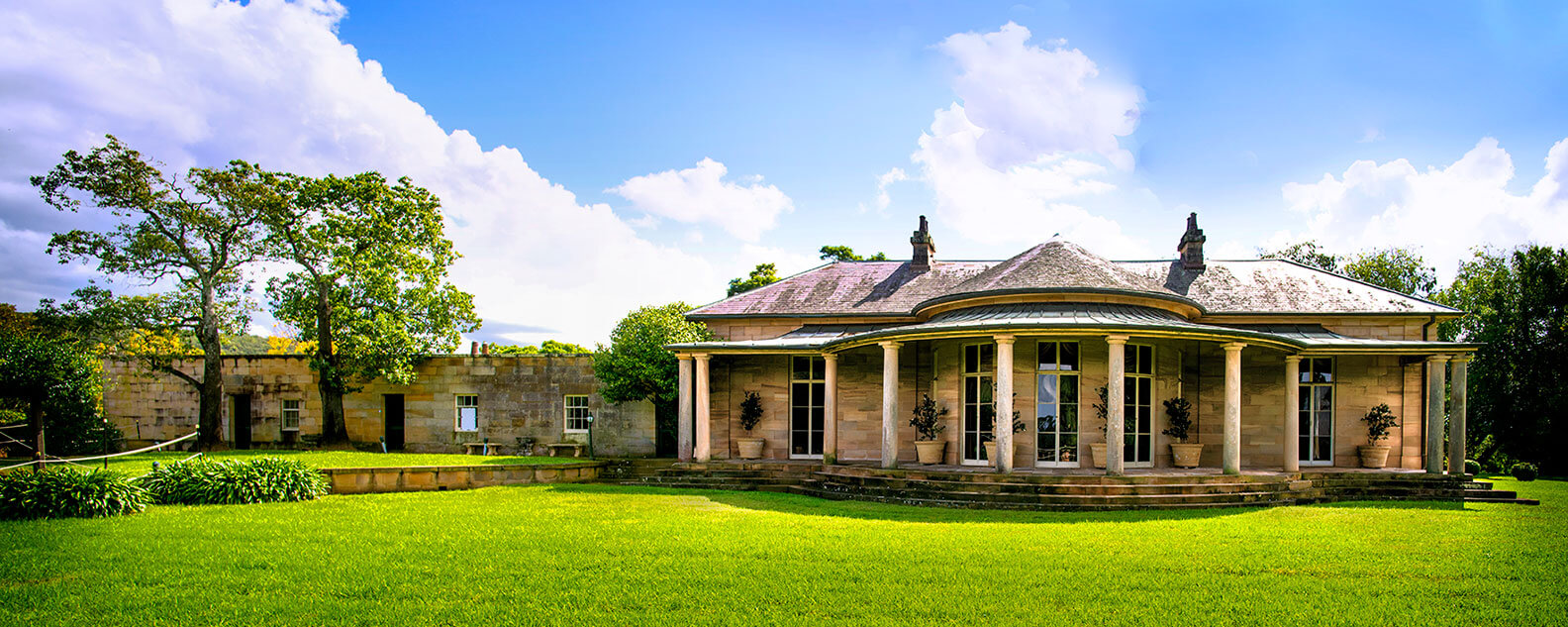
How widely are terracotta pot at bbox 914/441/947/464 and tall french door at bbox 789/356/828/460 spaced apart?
3039 millimetres

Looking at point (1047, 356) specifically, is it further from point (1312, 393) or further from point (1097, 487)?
point (1312, 393)

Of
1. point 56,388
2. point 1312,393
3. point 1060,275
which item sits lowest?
point 1312,393

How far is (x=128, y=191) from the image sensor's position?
69.8ft

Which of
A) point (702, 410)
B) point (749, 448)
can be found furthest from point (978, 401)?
point (702, 410)

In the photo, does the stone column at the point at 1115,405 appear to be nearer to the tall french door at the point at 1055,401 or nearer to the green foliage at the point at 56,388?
the tall french door at the point at 1055,401

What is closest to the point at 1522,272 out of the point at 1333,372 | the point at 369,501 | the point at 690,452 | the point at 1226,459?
the point at 1333,372

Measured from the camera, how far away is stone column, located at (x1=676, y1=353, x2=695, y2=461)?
17.6 metres

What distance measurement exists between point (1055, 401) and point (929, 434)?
8.13ft

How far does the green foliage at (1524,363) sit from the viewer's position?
78.8ft

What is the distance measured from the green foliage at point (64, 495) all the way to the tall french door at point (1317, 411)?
20.3 m

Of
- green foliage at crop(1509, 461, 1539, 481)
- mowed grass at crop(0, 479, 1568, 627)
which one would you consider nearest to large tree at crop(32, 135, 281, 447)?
mowed grass at crop(0, 479, 1568, 627)

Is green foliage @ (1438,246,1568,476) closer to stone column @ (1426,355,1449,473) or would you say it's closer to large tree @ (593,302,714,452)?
stone column @ (1426,355,1449,473)

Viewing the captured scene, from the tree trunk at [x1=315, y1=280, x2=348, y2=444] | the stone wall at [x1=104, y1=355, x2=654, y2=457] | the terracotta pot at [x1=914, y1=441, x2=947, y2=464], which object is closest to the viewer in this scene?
the terracotta pot at [x1=914, y1=441, x2=947, y2=464]

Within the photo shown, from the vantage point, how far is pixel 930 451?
16.1 m
